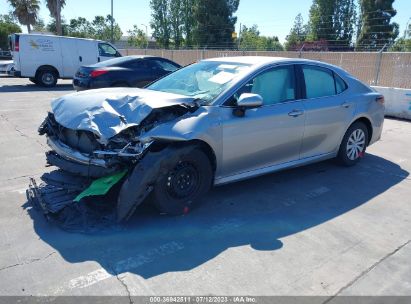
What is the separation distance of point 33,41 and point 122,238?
14344 millimetres

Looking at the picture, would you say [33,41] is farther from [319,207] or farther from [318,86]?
[319,207]

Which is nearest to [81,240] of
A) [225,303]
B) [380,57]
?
[225,303]

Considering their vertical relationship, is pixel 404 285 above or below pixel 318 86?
→ below

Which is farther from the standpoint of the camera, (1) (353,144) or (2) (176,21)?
(2) (176,21)

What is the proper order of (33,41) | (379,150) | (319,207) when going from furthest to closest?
(33,41), (379,150), (319,207)

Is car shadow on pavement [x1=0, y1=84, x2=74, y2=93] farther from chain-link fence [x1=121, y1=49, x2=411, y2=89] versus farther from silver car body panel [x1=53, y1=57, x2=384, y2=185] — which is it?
silver car body panel [x1=53, y1=57, x2=384, y2=185]

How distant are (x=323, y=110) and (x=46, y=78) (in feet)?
46.3

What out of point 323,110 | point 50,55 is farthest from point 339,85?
point 50,55

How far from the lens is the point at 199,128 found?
4016mm

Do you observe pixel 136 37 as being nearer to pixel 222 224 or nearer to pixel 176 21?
pixel 176 21

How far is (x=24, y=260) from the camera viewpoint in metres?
3.28

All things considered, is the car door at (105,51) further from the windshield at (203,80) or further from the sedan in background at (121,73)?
the windshield at (203,80)

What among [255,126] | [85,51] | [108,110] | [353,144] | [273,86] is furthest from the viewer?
[85,51]

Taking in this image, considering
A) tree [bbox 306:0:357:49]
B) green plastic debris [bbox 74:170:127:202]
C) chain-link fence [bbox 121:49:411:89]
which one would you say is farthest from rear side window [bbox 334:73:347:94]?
tree [bbox 306:0:357:49]
